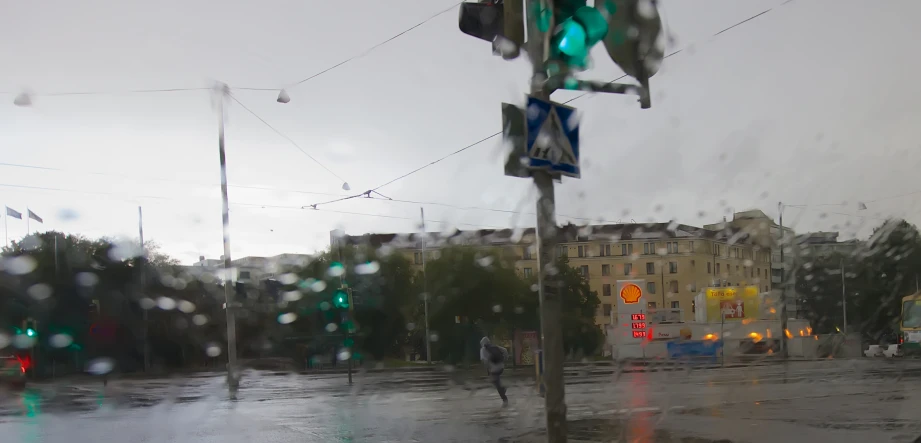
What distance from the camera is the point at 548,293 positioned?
5.34m

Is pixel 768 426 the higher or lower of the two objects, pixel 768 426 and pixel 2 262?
the lower

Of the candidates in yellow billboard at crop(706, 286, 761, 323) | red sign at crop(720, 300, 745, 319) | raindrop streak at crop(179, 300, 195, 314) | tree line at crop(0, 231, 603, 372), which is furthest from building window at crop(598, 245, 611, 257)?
raindrop streak at crop(179, 300, 195, 314)

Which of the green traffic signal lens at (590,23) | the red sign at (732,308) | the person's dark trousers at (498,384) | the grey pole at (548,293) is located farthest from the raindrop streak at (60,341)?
the green traffic signal lens at (590,23)

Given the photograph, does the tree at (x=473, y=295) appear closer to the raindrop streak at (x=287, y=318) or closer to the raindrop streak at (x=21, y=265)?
the raindrop streak at (x=287, y=318)

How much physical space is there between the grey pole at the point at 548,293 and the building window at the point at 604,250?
15271 mm

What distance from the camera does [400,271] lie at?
54.6 meters

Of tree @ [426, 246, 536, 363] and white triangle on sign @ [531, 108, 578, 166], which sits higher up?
white triangle on sign @ [531, 108, 578, 166]

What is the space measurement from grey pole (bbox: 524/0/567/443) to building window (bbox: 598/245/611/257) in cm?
1527

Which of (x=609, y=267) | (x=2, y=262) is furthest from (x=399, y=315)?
(x=609, y=267)

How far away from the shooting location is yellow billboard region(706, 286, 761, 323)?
24.3 m

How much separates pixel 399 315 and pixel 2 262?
23821 millimetres

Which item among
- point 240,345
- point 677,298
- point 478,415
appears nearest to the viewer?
point 478,415

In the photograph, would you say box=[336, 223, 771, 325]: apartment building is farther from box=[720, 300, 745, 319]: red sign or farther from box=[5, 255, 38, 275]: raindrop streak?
box=[5, 255, 38, 275]: raindrop streak

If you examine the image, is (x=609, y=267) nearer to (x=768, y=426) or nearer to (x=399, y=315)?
(x=768, y=426)
